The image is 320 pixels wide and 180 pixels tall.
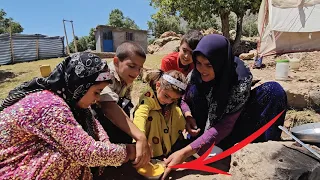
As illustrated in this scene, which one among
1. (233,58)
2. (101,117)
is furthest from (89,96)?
(233,58)

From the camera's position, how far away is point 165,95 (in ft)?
8.17

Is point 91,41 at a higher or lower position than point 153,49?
higher

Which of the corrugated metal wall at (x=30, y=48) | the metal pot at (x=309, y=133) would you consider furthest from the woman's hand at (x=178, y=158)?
the corrugated metal wall at (x=30, y=48)

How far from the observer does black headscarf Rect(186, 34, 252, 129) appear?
2.27 meters

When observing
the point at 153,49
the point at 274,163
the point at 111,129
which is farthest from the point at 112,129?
the point at 153,49

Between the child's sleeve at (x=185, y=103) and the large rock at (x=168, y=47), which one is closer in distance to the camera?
the child's sleeve at (x=185, y=103)

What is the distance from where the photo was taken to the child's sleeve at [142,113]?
2416mm

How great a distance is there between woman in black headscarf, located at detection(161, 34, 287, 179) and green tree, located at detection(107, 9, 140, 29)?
33468mm

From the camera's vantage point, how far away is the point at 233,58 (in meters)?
2.45

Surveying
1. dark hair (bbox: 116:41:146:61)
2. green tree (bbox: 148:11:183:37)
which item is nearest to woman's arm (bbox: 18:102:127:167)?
dark hair (bbox: 116:41:146:61)

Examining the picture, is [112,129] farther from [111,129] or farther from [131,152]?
[131,152]

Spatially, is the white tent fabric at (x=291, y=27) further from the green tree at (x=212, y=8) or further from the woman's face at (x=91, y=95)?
the woman's face at (x=91, y=95)

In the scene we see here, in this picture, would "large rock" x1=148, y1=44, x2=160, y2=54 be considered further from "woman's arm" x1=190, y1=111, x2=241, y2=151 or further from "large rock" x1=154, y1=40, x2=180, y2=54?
"woman's arm" x1=190, y1=111, x2=241, y2=151

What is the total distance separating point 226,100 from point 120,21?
34362 millimetres
